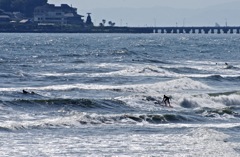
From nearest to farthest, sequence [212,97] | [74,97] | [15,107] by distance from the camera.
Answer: [15,107] → [74,97] → [212,97]

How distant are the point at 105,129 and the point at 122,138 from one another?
341 cm

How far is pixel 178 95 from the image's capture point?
61.6m

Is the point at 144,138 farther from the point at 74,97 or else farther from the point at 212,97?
the point at 212,97

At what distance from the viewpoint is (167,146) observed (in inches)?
1505

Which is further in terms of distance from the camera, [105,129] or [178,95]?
[178,95]

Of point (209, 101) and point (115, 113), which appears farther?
point (209, 101)

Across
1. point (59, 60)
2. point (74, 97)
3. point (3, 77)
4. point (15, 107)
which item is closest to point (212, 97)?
point (74, 97)

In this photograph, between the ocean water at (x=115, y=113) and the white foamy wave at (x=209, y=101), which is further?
the white foamy wave at (x=209, y=101)

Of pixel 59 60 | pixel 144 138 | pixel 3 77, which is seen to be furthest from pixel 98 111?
pixel 59 60

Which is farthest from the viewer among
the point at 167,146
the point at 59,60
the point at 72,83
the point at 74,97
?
the point at 59,60

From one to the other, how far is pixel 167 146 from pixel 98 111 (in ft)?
45.6

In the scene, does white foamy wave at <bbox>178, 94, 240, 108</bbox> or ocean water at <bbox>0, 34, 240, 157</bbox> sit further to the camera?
white foamy wave at <bbox>178, 94, 240, 108</bbox>

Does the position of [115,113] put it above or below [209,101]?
above

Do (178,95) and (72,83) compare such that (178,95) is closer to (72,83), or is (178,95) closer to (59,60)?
(72,83)
